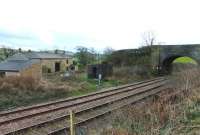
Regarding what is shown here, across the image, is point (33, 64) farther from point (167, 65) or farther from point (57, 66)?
point (167, 65)

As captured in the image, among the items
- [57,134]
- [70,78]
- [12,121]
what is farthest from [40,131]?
[70,78]

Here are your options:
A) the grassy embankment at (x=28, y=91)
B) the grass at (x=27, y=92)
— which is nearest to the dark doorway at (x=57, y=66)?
the grassy embankment at (x=28, y=91)

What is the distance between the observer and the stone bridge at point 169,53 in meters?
43.4

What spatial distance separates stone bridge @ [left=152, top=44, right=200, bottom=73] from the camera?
142ft

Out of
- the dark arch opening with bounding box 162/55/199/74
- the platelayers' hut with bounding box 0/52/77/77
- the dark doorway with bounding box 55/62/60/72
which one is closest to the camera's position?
the platelayers' hut with bounding box 0/52/77/77

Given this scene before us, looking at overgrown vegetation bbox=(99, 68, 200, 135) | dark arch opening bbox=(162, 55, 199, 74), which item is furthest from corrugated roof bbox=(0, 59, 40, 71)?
overgrown vegetation bbox=(99, 68, 200, 135)

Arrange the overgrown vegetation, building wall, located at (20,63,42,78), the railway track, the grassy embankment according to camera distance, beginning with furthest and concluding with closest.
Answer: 1. building wall, located at (20,63,42,78)
2. the grassy embankment
3. the railway track
4. the overgrown vegetation

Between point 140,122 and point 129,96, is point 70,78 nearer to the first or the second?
point 129,96

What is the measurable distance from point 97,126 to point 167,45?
35815 millimetres

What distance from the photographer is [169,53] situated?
45.7 meters

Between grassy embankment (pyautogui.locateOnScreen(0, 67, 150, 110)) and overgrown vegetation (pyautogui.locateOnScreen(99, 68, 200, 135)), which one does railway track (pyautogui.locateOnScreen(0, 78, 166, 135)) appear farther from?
overgrown vegetation (pyautogui.locateOnScreen(99, 68, 200, 135))

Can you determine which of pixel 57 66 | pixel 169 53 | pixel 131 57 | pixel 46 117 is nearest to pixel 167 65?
pixel 169 53

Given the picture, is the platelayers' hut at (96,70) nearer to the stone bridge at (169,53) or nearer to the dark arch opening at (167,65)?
the stone bridge at (169,53)

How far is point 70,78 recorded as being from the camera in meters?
33.4
